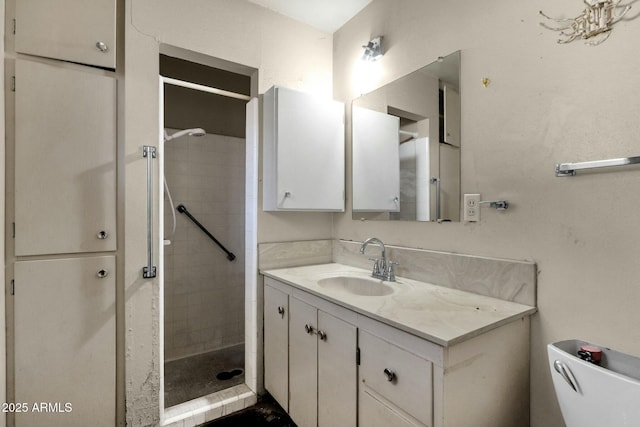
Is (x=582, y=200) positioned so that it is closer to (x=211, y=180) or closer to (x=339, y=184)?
(x=339, y=184)

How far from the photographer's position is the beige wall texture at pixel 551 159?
980mm

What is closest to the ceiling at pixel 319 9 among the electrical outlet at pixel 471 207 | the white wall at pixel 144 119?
the white wall at pixel 144 119

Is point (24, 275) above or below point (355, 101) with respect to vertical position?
below

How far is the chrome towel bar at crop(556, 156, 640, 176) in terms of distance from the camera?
94 centimetres

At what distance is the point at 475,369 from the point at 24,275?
1.81 m

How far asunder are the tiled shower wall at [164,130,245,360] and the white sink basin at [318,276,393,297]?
1.46 metres

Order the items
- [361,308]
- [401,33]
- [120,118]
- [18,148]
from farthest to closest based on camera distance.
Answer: [401,33] → [120,118] → [18,148] → [361,308]

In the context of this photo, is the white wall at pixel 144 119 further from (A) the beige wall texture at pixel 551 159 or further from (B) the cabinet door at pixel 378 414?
(A) the beige wall texture at pixel 551 159

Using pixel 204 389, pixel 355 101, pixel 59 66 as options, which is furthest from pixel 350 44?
pixel 204 389

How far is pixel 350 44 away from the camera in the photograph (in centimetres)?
204

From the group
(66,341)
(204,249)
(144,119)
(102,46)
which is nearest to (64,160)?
(144,119)

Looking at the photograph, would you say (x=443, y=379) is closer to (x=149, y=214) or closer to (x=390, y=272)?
(x=390, y=272)

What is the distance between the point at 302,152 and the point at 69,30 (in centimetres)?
121

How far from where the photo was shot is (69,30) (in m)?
1.38
